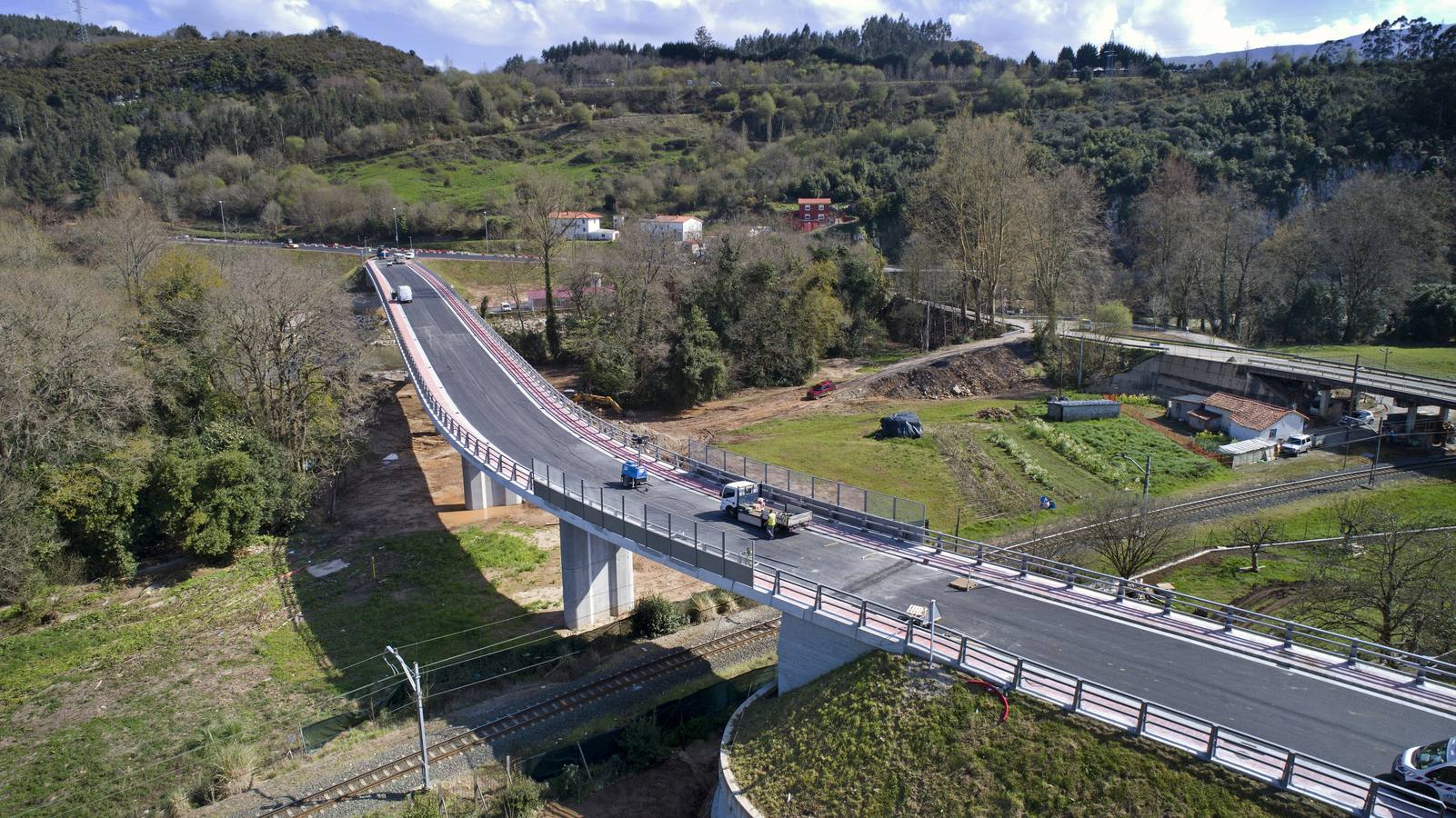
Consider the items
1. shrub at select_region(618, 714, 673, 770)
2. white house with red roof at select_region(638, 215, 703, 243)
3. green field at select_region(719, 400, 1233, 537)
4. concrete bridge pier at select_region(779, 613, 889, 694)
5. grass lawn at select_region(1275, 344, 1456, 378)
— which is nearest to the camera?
concrete bridge pier at select_region(779, 613, 889, 694)

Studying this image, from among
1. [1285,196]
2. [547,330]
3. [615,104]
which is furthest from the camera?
[615,104]

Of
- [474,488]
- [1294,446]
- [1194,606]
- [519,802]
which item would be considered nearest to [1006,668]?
[1194,606]

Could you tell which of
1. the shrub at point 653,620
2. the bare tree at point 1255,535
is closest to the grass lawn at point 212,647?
the shrub at point 653,620

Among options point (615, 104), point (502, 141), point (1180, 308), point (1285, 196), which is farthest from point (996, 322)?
point (615, 104)

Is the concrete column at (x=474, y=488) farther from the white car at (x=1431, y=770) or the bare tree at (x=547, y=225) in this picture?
the white car at (x=1431, y=770)

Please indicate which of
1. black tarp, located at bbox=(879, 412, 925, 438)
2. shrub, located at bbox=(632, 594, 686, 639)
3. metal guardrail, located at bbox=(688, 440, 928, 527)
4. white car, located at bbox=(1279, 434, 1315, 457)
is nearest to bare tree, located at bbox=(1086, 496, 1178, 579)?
metal guardrail, located at bbox=(688, 440, 928, 527)

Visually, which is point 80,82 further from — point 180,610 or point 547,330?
point 180,610

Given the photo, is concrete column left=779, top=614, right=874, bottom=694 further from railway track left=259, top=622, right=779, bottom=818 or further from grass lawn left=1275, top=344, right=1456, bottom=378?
grass lawn left=1275, top=344, right=1456, bottom=378
